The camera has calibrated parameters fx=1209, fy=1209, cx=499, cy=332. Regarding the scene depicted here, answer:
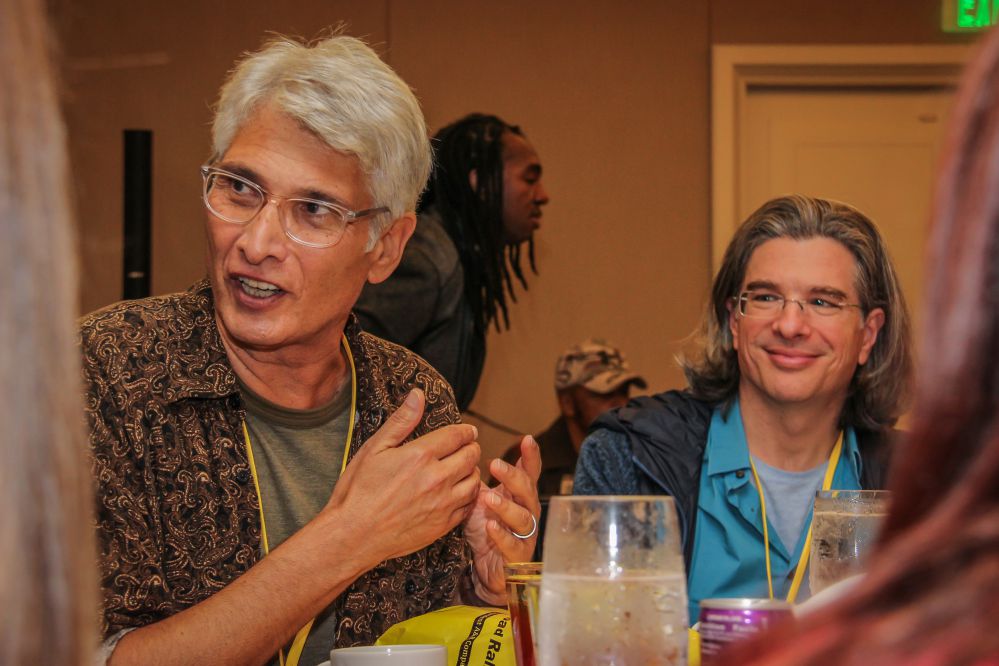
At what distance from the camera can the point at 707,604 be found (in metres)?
0.81

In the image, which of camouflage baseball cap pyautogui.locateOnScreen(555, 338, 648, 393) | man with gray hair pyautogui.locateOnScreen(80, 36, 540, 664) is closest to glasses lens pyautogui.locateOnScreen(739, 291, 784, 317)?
man with gray hair pyautogui.locateOnScreen(80, 36, 540, 664)

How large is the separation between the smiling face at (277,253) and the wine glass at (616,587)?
915 mm

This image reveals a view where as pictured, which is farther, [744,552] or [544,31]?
[544,31]

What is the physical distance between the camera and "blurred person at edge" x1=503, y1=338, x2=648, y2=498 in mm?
4059

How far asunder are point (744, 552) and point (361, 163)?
88 centimetres

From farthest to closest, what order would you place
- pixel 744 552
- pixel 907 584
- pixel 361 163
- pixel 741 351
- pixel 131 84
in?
pixel 131 84
pixel 741 351
pixel 744 552
pixel 361 163
pixel 907 584

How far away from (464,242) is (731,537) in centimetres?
161

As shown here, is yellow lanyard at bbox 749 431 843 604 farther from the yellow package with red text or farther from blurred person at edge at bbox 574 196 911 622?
the yellow package with red text

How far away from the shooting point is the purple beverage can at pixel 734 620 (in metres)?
0.78

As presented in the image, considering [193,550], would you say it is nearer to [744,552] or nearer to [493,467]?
[493,467]

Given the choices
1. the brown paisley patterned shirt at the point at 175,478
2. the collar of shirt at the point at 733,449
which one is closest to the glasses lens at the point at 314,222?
the brown paisley patterned shirt at the point at 175,478

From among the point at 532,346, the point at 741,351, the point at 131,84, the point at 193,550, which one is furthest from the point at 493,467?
the point at 131,84

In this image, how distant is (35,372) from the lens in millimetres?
432

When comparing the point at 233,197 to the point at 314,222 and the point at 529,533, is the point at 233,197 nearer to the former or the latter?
the point at 314,222
